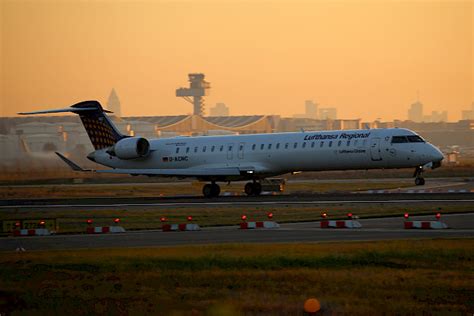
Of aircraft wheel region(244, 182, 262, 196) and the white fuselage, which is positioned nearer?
the white fuselage

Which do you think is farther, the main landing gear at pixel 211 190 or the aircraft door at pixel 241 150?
the aircraft door at pixel 241 150

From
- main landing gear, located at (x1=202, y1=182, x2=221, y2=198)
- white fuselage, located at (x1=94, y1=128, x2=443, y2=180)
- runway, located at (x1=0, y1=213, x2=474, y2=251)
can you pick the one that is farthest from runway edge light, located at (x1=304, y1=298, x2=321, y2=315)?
main landing gear, located at (x1=202, y1=182, x2=221, y2=198)

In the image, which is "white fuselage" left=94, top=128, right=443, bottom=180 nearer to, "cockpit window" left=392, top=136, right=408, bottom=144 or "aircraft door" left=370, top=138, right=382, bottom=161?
"aircraft door" left=370, top=138, right=382, bottom=161

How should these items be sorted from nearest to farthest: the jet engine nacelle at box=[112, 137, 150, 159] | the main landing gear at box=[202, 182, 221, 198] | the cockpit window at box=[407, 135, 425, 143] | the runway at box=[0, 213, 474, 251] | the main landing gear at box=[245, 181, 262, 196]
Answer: the runway at box=[0, 213, 474, 251], the cockpit window at box=[407, 135, 425, 143], the main landing gear at box=[202, 182, 221, 198], the main landing gear at box=[245, 181, 262, 196], the jet engine nacelle at box=[112, 137, 150, 159]

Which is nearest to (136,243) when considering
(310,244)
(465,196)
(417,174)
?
(310,244)

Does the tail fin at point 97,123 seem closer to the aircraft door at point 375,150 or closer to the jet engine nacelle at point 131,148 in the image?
the jet engine nacelle at point 131,148

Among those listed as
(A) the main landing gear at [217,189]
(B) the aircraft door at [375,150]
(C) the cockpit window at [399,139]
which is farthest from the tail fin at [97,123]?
(C) the cockpit window at [399,139]

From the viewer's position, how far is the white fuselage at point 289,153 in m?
45.7

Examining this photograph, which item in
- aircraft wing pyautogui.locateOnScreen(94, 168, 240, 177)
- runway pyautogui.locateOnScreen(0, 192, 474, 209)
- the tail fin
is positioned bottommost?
runway pyautogui.locateOnScreen(0, 192, 474, 209)

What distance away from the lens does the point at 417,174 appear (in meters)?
47.3

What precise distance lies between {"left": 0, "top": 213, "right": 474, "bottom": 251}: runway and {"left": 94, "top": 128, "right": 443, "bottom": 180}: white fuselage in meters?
15.2

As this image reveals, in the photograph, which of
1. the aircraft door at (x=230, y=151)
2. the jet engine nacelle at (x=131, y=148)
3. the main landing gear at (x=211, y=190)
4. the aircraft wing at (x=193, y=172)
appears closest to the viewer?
the aircraft wing at (x=193, y=172)

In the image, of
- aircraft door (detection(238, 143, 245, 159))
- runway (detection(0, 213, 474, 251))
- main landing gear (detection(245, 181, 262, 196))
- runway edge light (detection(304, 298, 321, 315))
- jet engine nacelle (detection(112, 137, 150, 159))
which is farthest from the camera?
jet engine nacelle (detection(112, 137, 150, 159))

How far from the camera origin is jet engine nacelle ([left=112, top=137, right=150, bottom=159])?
53.6 metres
